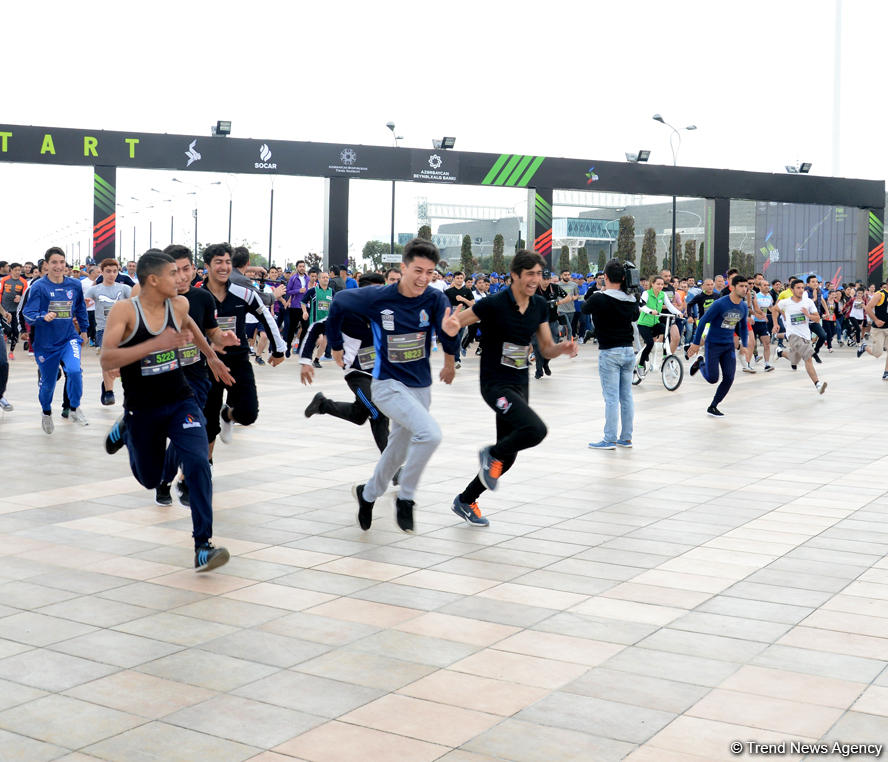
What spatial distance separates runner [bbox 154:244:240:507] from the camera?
685 cm

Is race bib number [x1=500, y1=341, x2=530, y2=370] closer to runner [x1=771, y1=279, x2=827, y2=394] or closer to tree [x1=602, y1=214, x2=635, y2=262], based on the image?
runner [x1=771, y1=279, x2=827, y2=394]

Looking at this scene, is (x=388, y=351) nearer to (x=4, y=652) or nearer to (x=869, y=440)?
(x=4, y=652)

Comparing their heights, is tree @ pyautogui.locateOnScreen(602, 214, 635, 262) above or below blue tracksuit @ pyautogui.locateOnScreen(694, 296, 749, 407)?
above

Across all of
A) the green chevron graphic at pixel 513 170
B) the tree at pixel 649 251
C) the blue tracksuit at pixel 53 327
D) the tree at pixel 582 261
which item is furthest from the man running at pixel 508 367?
the tree at pixel 582 261

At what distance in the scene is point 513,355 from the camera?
7.57 m

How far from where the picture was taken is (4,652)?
15.4 feet

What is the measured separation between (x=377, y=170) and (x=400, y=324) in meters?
27.0

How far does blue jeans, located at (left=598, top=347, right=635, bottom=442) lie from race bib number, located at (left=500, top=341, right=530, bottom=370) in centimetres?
379

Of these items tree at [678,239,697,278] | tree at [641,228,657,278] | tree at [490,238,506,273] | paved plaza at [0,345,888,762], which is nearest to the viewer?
paved plaza at [0,345,888,762]

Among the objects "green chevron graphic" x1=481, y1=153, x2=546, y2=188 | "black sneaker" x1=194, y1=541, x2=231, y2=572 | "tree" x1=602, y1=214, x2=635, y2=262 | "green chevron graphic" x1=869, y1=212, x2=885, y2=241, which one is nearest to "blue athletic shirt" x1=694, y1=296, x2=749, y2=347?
"black sneaker" x1=194, y1=541, x2=231, y2=572

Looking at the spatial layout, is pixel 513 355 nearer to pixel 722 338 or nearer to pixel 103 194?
pixel 722 338

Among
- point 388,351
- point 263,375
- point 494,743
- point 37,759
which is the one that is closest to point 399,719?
point 494,743

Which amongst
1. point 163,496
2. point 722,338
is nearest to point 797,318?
point 722,338

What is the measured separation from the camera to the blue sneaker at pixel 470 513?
736cm
